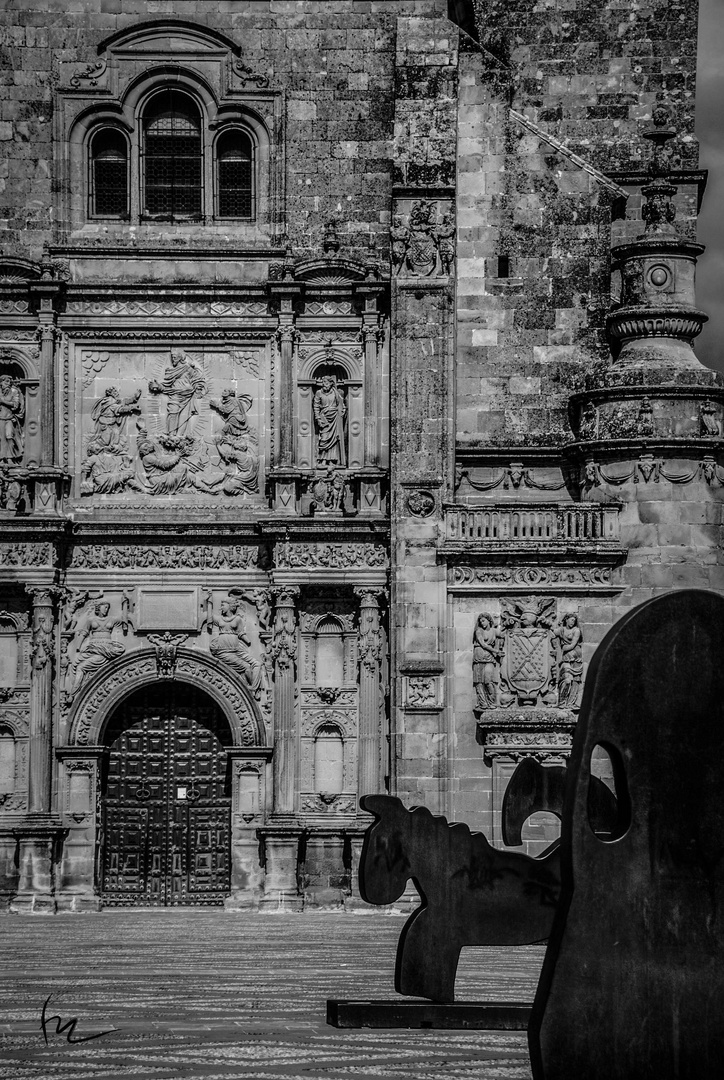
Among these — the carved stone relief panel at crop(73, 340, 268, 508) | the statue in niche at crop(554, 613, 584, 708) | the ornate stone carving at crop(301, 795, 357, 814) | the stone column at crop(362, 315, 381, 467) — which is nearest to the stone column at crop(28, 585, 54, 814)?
the carved stone relief panel at crop(73, 340, 268, 508)

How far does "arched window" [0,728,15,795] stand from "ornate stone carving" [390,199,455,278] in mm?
8504

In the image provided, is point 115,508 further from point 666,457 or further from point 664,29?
point 664,29

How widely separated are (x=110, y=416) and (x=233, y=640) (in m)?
3.72

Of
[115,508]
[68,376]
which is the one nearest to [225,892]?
[115,508]

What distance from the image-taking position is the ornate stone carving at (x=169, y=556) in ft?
96.0

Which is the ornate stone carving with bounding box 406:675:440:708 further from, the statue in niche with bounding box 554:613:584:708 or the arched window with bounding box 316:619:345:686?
the statue in niche with bounding box 554:613:584:708

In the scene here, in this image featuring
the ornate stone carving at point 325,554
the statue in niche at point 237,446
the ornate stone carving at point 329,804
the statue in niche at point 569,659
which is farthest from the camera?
the statue in niche at point 237,446

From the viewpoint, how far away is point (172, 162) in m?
30.0

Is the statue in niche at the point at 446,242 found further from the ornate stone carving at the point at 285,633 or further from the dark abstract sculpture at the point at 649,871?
the dark abstract sculpture at the point at 649,871

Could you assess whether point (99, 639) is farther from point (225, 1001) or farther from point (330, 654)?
point (225, 1001)

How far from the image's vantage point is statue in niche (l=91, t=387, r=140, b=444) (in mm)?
29641

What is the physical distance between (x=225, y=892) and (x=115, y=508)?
18.6ft

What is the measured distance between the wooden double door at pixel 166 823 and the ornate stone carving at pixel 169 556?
247 cm
